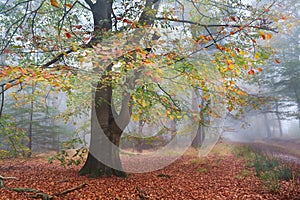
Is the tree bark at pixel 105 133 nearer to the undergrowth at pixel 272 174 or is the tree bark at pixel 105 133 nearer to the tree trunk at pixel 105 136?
the tree trunk at pixel 105 136

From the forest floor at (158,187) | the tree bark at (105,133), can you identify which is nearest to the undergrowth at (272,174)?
the forest floor at (158,187)

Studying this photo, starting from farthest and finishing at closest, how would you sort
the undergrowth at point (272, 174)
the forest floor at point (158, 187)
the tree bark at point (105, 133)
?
1. the tree bark at point (105, 133)
2. the undergrowth at point (272, 174)
3. the forest floor at point (158, 187)

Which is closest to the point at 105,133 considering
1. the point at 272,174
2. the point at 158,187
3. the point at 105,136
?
the point at 105,136

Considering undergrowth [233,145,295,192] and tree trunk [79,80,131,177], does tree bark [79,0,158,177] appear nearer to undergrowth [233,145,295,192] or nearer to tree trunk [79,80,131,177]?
tree trunk [79,80,131,177]

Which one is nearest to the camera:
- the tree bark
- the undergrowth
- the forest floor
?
the forest floor

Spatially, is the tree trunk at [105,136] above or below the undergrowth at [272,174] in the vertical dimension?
above

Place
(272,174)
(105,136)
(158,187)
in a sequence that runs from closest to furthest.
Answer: (158,187)
(272,174)
(105,136)

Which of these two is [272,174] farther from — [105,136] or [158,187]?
[105,136]

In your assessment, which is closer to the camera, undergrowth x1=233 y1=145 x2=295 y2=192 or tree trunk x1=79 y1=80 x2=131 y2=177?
undergrowth x1=233 y1=145 x2=295 y2=192

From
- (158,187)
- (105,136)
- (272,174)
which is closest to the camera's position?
(158,187)

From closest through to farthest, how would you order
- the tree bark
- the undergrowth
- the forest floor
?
the forest floor < the undergrowth < the tree bark

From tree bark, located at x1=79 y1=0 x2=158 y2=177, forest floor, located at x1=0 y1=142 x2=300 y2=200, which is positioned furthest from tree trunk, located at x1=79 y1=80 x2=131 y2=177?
forest floor, located at x1=0 y1=142 x2=300 y2=200

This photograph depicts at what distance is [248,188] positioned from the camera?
5.19 meters

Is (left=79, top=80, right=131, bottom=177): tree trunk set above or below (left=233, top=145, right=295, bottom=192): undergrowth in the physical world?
above
